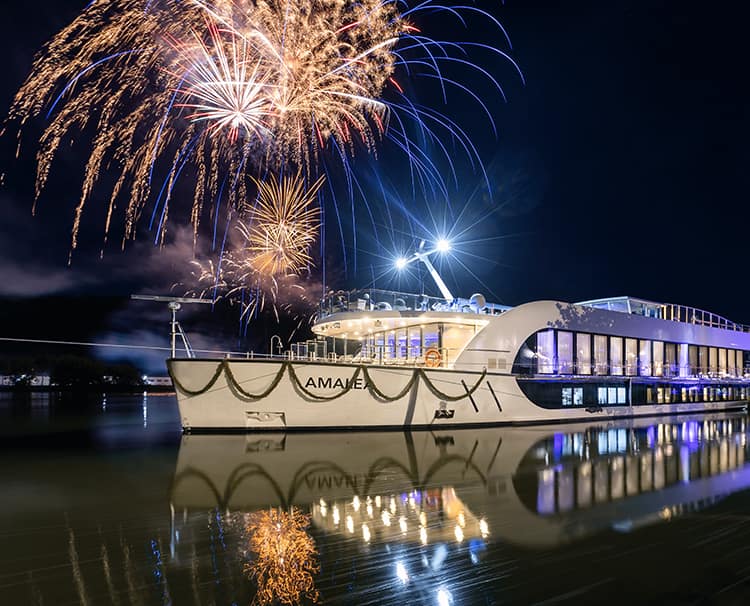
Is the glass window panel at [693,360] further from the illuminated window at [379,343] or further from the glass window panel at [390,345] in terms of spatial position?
the illuminated window at [379,343]

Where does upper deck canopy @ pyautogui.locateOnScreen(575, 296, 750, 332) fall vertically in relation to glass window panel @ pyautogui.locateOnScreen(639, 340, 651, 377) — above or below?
above

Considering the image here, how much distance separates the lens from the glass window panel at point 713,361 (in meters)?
30.6

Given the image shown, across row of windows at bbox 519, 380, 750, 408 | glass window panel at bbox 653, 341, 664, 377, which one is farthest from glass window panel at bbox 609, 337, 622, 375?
glass window panel at bbox 653, 341, 664, 377

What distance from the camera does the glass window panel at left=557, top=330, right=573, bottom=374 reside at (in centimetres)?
2125

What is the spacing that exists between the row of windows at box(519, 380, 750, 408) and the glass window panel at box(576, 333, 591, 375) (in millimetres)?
686

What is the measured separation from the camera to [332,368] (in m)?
16.1

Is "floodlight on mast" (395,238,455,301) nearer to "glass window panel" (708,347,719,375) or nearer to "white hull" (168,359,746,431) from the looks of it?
"white hull" (168,359,746,431)

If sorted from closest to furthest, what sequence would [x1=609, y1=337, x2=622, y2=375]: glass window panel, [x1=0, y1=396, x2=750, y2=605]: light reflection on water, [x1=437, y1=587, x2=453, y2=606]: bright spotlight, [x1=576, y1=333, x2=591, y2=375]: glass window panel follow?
[x1=437, y1=587, x2=453, y2=606]: bright spotlight < [x1=0, y1=396, x2=750, y2=605]: light reflection on water < [x1=576, y1=333, x2=591, y2=375]: glass window panel < [x1=609, y1=337, x2=622, y2=375]: glass window panel

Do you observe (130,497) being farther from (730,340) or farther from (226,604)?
(730,340)

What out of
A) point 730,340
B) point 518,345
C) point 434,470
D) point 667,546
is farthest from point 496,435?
point 730,340

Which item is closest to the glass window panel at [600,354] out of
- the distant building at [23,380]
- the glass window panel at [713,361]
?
the glass window panel at [713,361]

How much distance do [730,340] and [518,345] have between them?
20.3m

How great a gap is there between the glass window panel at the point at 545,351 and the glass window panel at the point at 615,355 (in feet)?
14.7

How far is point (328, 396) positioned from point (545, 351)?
895 centimetres
